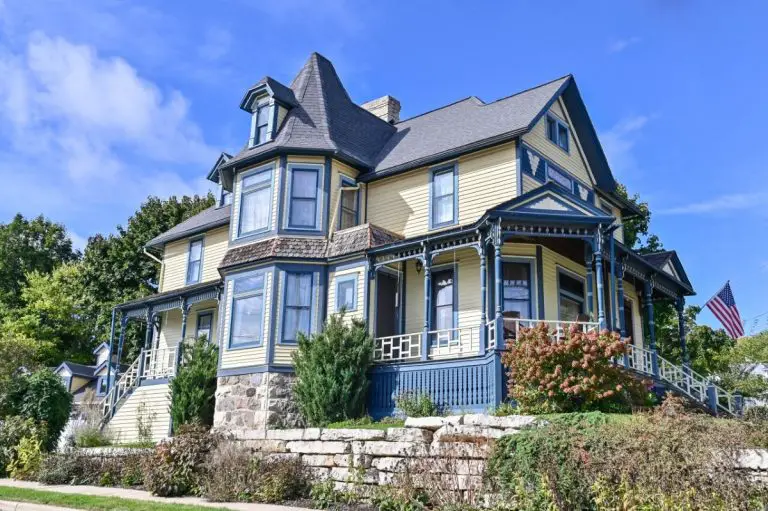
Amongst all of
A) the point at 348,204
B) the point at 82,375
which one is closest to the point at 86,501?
the point at 348,204

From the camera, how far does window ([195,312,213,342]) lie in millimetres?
24609

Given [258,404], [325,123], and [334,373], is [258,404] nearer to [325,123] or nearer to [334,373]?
[334,373]

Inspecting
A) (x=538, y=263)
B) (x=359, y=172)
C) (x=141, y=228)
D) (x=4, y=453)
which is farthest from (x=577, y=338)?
(x=141, y=228)

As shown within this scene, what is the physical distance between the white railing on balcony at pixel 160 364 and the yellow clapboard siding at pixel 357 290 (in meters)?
5.81

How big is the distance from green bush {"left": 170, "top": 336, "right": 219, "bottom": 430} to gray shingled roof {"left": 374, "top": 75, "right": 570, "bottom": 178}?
715 cm

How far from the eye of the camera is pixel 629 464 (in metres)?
8.80

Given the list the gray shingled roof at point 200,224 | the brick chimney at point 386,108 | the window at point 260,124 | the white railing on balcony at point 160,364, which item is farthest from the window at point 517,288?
the gray shingled roof at point 200,224

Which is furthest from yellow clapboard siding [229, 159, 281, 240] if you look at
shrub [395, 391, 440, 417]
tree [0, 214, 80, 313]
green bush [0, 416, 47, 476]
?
tree [0, 214, 80, 313]

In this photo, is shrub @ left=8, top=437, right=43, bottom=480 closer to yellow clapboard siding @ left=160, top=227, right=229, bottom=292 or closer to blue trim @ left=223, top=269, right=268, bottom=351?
blue trim @ left=223, top=269, right=268, bottom=351

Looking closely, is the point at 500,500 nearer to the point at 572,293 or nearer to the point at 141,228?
the point at 572,293

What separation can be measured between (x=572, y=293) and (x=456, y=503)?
10714 mm

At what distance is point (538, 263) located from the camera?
18281 mm

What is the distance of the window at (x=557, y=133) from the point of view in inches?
814

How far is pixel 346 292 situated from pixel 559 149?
7.53 meters
